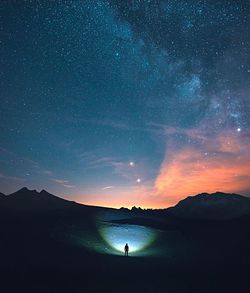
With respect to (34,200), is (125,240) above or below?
below

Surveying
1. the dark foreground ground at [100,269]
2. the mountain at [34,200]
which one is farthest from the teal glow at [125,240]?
the mountain at [34,200]

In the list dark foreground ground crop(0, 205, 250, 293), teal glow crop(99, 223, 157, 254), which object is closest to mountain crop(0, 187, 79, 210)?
teal glow crop(99, 223, 157, 254)

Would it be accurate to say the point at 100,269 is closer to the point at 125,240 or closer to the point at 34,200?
the point at 125,240

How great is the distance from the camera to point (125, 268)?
20.4 m

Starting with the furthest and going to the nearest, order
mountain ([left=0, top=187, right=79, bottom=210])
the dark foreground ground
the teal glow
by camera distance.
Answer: mountain ([left=0, top=187, right=79, bottom=210]), the teal glow, the dark foreground ground

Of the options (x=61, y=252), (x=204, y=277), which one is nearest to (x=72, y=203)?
(x=61, y=252)

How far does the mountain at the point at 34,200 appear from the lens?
90938 millimetres

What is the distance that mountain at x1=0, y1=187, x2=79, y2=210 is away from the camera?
298ft

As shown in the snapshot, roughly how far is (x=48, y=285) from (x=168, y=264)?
493 inches

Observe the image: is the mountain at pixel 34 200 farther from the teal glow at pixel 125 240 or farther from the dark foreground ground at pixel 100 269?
the dark foreground ground at pixel 100 269

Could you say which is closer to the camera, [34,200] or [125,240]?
[125,240]

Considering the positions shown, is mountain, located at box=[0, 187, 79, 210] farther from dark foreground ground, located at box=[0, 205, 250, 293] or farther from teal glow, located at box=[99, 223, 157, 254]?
dark foreground ground, located at box=[0, 205, 250, 293]

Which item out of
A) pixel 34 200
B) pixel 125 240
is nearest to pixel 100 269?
pixel 125 240

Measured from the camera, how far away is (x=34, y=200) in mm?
102500
